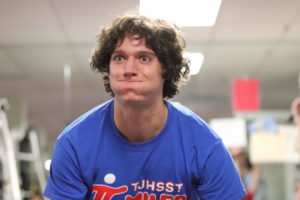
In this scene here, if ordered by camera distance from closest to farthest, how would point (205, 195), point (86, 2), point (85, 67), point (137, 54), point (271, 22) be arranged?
1. point (137, 54)
2. point (205, 195)
3. point (86, 2)
4. point (271, 22)
5. point (85, 67)

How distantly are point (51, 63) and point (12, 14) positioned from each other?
152 centimetres

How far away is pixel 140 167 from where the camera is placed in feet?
4.08

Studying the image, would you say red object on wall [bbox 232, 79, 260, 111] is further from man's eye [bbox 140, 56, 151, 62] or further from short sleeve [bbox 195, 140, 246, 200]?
man's eye [bbox 140, 56, 151, 62]

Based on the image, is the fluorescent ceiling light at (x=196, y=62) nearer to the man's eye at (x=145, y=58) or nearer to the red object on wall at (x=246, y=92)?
the red object on wall at (x=246, y=92)

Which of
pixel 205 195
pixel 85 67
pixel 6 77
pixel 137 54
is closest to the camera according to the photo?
pixel 137 54

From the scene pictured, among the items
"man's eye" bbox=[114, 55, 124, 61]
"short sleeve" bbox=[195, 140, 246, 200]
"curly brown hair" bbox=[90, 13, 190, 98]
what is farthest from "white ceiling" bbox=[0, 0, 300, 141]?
"short sleeve" bbox=[195, 140, 246, 200]

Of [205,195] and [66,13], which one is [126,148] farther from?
[66,13]

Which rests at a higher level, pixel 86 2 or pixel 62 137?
pixel 86 2

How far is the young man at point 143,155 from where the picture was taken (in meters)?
1.23

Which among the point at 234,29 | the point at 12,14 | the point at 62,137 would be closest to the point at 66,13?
the point at 12,14

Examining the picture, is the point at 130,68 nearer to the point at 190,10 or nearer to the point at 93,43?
the point at 93,43

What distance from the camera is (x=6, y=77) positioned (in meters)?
5.18

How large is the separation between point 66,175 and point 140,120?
23cm

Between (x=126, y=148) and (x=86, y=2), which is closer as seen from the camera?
(x=126, y=148)
